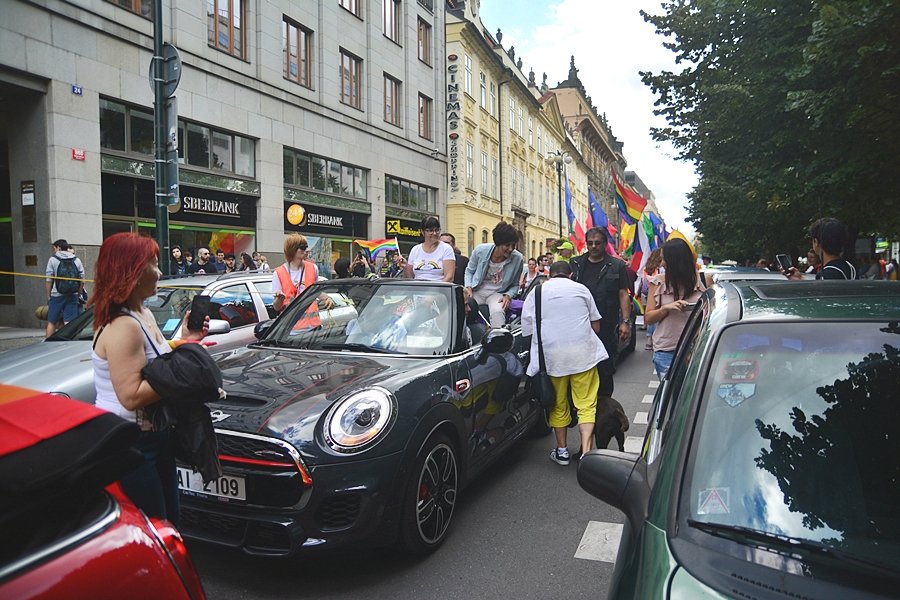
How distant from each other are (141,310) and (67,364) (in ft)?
8.88

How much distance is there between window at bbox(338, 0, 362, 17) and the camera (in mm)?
23375

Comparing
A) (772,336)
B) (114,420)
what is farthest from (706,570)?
(114,420)

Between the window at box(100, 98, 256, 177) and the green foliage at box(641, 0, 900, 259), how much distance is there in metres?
11.1

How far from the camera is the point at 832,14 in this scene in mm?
7109

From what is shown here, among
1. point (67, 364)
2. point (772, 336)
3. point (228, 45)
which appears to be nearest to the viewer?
point (772, 336)

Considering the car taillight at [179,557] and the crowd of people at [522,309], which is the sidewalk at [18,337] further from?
the car taillight at [179,557]

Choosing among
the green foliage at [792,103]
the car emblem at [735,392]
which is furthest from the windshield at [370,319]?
the green foliage at [792,103]

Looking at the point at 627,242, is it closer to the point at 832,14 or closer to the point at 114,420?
the point at 832,14

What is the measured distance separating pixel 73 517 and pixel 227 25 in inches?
757

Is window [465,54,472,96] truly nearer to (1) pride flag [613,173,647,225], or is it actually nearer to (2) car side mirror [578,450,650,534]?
(1) pride flag [613,173,647,225]

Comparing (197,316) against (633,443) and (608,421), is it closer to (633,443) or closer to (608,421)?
(608,421)

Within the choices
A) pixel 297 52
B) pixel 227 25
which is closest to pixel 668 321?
pixel 227 25

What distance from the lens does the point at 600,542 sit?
3877 mm

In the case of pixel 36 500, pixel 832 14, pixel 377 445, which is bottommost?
pixel 377 445
